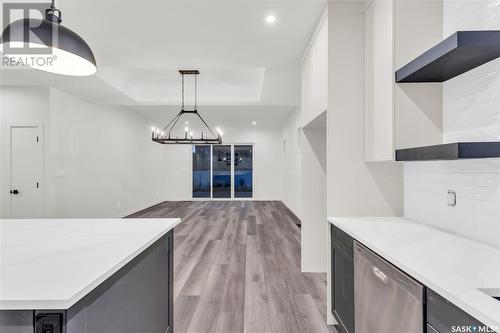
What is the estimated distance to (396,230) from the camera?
1.71m

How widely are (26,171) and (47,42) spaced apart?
4.26 metres

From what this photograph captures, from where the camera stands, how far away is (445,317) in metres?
0.93

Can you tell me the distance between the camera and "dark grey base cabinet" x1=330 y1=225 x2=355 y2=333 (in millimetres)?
1742

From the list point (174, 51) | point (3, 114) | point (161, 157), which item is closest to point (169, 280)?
point (174, 51)

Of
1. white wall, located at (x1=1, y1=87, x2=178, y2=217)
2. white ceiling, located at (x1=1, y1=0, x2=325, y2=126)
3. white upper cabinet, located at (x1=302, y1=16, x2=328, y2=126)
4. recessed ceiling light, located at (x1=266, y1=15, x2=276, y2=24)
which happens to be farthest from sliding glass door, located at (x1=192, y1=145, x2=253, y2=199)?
recessed ceiling light, located at (x1=266, y1=15, x2=276, y2=24)

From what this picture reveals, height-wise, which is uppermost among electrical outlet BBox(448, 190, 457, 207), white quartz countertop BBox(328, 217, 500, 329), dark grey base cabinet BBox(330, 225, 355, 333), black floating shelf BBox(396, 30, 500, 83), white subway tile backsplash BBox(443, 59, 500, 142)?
black floating shelf BBox(396, 30, 500, 83)

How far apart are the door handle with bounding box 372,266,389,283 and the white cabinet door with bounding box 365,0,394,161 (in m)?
0.81

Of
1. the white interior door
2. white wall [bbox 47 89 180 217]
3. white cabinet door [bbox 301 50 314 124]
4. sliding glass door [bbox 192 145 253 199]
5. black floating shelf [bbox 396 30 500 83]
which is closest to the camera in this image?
black floating shelf [bbox 396 30 500 83]

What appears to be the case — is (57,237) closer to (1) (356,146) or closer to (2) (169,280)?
(2) (169,280)

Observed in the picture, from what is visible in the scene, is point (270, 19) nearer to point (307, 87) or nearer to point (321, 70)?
point (321, 70)

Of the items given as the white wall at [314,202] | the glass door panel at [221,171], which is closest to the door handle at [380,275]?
the white wall at [314,202]

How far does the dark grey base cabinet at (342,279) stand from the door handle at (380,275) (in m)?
0.31

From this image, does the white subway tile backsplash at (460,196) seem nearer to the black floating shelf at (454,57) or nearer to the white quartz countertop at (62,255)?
the black floating shelf at (454,57)

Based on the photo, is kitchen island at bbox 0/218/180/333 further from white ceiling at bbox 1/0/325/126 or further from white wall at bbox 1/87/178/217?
white wall at bbox 1/87/178/217
